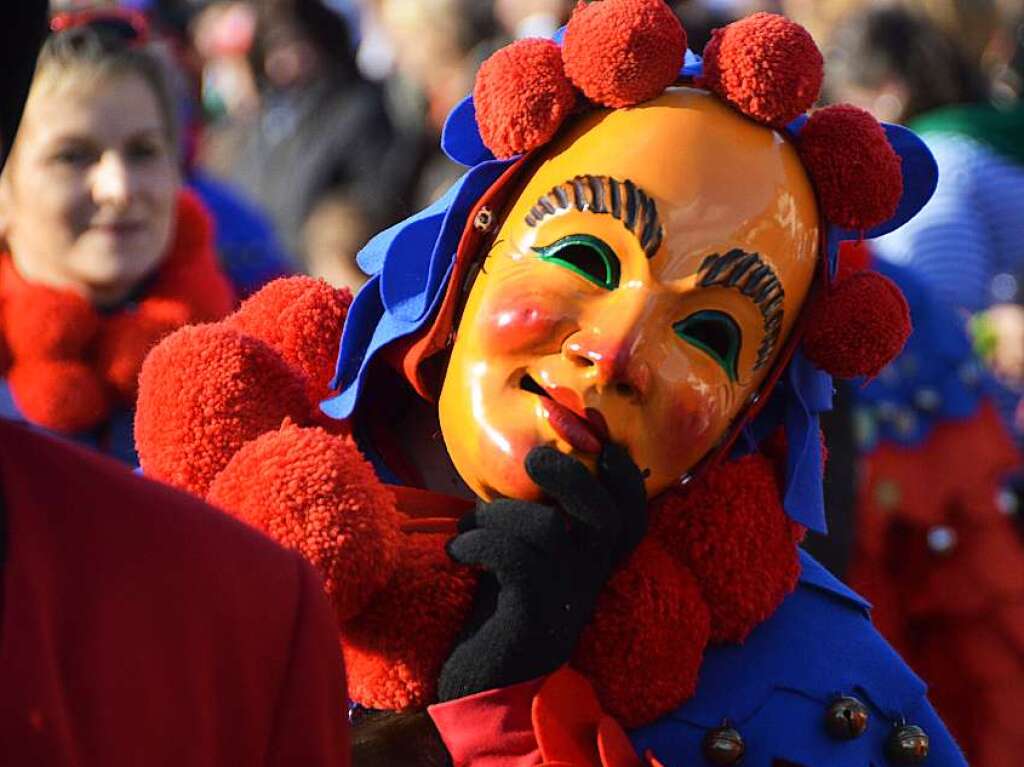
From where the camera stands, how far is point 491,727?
80.2 inches

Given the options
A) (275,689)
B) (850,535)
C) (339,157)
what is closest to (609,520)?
(275,689)

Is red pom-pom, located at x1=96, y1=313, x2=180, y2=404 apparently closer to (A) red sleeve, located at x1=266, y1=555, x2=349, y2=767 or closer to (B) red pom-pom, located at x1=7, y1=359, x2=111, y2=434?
(B) red pom-pom, located at x1=7, y1=359, x2=111, y2=434

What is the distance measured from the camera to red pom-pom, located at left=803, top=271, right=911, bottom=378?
2189 mm

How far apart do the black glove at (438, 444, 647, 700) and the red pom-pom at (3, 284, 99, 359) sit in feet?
4.96

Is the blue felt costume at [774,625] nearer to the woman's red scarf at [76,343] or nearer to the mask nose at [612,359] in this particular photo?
the mask nose at [612,359]

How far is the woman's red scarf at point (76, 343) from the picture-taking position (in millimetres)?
3320

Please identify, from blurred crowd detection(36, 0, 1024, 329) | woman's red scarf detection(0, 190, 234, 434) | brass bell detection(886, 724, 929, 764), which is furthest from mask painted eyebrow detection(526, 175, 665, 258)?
blurred crowd detection(36, 0, 1024, 329)

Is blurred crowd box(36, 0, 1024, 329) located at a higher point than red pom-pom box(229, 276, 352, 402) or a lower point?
lower

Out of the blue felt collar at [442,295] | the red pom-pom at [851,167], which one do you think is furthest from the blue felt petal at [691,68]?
the red pom-pom at [851,167]

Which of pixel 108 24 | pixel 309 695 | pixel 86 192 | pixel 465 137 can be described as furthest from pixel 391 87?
pixel 309 695

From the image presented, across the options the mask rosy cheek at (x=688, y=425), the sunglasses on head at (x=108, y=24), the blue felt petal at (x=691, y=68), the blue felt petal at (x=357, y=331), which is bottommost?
the sunglasses on head at (x=108, y=24)

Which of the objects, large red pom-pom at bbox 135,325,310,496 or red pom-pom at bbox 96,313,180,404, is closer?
large red pom-pom at bbox 135,325,310,496

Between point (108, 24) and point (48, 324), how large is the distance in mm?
692

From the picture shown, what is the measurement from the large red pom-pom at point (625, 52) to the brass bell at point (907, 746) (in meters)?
0.77
